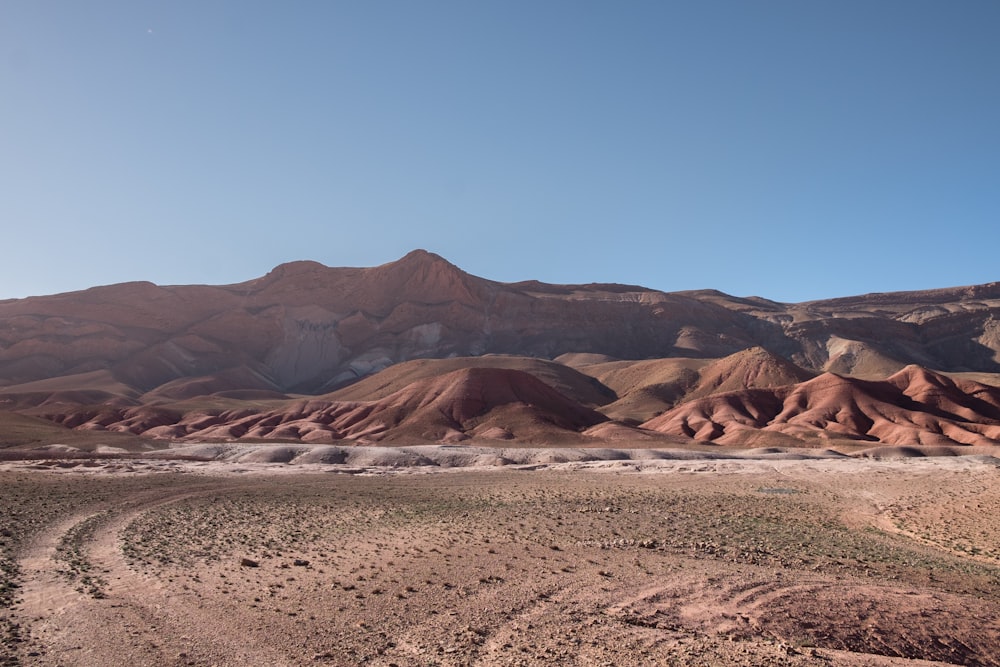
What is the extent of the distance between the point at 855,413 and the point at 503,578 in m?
73.7

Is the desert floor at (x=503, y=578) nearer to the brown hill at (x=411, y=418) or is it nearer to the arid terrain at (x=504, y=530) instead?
the arid terrain at (x=504, y=530)

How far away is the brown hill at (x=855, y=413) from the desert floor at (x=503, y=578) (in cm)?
4475

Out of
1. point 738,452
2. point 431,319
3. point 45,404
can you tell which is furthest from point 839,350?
point 45,404

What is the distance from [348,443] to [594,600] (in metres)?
56.3

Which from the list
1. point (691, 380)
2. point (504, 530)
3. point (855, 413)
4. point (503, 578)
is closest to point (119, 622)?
point (503, 578)

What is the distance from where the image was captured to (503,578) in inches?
502

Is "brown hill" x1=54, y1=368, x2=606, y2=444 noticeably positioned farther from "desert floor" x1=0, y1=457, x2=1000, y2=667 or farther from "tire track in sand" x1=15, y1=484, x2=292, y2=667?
"tire track in sand" x1=15, y1=484, x2=292, y2=667

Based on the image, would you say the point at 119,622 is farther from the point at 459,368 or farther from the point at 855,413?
the point at 459,368

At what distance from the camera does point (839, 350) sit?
13950 centimetres

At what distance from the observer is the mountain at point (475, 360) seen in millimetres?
74625

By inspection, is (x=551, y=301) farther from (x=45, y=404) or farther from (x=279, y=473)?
(x=279, y=473)

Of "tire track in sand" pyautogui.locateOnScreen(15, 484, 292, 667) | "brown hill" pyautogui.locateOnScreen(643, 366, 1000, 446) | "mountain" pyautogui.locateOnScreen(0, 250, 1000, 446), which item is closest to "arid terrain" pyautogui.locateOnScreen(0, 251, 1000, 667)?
"tire track in sand" pyautogui.locateOnScreen(15, 484, 292, 667)

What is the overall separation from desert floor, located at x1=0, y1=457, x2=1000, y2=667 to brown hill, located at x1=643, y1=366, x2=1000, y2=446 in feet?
147

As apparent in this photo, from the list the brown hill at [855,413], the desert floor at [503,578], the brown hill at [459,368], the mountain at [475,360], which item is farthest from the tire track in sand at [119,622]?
the brown hill at [459,368]
